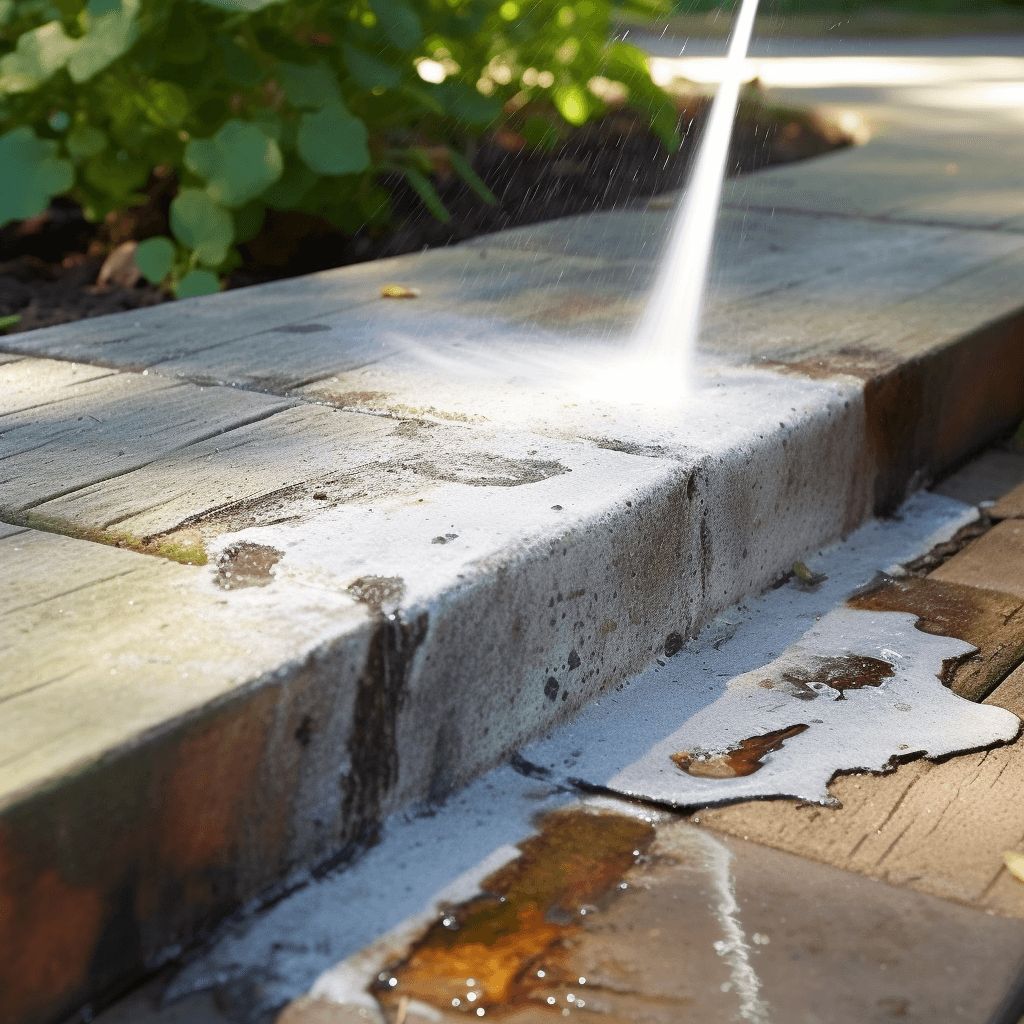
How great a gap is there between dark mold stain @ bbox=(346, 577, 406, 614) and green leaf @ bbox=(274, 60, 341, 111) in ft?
5.53

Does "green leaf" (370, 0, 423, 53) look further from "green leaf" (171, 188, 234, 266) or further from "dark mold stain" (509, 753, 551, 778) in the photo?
"dark mold stain" (509, 753, 551, 778)

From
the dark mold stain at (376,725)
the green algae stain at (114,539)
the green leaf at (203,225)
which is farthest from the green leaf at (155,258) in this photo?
the dark mold stain at (376,725)

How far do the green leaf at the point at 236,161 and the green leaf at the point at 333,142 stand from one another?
0.07 m

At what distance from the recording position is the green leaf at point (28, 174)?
Result: 2689 mm

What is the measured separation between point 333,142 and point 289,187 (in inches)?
11.1

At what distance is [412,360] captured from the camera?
80.8 inches

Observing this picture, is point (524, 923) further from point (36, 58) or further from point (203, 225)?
point (36, 58)

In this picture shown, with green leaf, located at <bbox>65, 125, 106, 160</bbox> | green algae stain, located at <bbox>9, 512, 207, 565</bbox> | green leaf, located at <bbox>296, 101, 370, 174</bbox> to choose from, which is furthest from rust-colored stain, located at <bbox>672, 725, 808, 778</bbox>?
green leaf, located at <bbox>65, 125, 106, 160</bbox>

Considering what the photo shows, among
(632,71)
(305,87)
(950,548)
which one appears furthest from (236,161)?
(950,548)

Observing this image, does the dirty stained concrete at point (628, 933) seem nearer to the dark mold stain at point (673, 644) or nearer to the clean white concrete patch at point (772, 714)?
the clean white concrete patch at point (772, 714)

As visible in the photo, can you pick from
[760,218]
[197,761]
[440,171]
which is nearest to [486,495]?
[197,761]

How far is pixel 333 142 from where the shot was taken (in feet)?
8.61

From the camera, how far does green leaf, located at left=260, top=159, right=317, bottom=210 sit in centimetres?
286

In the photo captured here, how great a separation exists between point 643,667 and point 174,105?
181cm
